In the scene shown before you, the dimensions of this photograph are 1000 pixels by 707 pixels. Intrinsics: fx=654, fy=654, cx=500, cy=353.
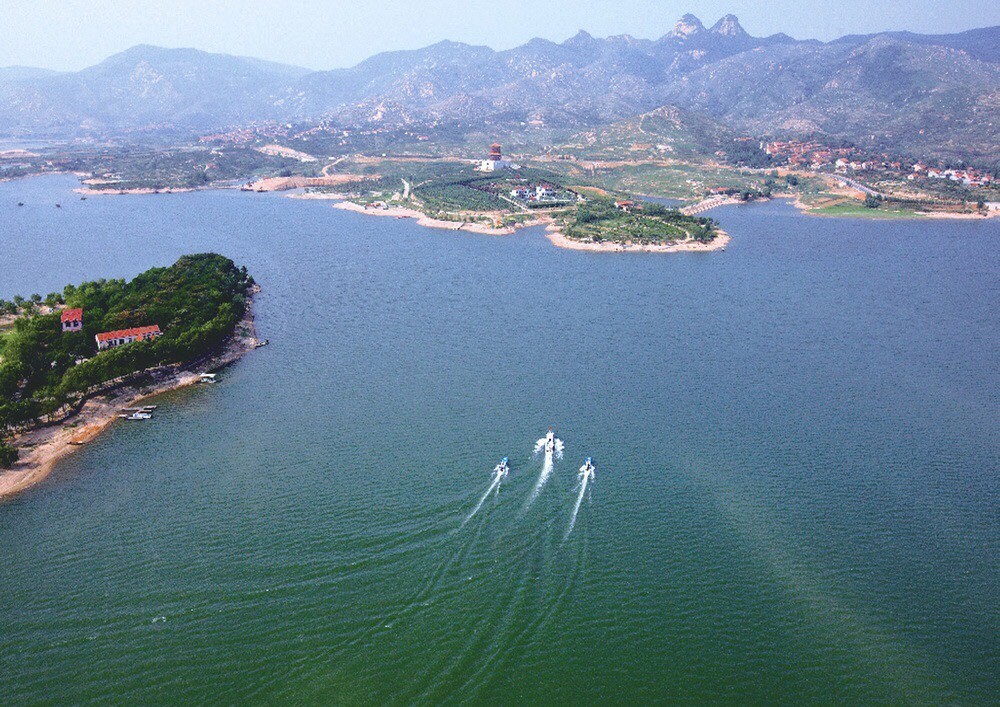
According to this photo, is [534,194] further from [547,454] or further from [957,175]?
[957,175]

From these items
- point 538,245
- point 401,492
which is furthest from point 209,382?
point 538,245

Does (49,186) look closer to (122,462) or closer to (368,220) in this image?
(368,220)

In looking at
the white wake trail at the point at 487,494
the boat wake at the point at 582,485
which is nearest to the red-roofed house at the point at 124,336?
the white wake trail at the point at 487,494

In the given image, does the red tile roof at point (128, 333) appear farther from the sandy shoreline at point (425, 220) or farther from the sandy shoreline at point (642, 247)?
the sandy shoreline at point (425, 220)

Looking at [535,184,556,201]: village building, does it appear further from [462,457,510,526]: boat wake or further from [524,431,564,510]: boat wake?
[462,457,510,526]: boat wake

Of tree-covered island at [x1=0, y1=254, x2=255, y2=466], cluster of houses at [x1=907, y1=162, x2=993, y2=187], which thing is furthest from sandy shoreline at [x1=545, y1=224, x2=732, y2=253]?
cluster of houses at [x1=907, y1=162, x2=993, y2=187]

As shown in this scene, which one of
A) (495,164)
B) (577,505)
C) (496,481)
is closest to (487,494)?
(496,481)
